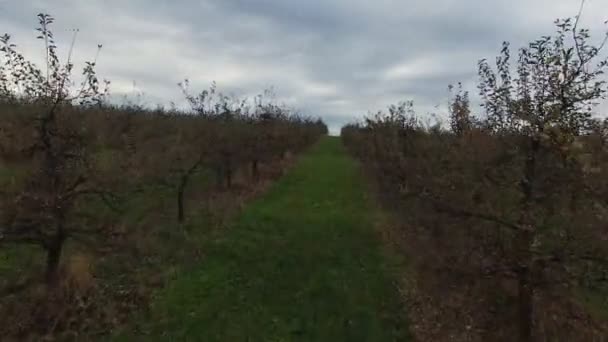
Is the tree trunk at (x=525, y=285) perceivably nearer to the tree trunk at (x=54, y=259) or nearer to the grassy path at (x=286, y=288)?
the grassy path at (x=286, y=288)

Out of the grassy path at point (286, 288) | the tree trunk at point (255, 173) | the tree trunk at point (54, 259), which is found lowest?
the grassy path at point (286, 288)

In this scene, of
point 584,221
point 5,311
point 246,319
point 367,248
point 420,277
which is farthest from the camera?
point 367,248

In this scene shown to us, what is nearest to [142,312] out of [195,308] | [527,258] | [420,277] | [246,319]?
[195,308]

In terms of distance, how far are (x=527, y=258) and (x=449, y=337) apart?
2762 millimetres

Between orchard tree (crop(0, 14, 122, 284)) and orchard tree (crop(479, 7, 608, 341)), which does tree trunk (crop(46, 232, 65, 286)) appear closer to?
orchard tree (crop(0, 14, 122, 284))

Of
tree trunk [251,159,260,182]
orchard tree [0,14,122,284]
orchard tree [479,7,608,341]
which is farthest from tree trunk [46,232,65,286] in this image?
tree trunk [251,159,260,182]

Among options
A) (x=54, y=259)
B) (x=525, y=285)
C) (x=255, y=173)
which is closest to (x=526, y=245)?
(x=525, y=285)

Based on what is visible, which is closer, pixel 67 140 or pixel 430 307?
pixel 67 140

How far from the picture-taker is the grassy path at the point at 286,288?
9164 millimetres

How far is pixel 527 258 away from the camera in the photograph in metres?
6.89

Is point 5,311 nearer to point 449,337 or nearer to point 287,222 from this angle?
point 449,337

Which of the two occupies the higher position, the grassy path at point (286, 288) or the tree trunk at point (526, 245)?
the tree trunk at point (526, 245)

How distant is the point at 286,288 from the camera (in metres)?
11.1

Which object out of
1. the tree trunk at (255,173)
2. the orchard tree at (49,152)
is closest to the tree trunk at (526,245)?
the orchard tree at (49,152)
